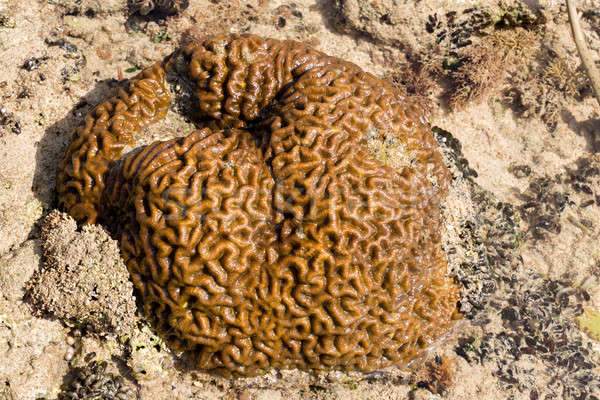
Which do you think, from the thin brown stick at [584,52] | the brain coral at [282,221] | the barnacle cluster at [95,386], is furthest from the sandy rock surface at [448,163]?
the brain coral at [282,221]

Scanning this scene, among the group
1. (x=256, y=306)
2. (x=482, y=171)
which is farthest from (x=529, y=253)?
(x=256, y=306)

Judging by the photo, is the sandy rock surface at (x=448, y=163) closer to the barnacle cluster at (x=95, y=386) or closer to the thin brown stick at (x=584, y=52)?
the barnacle cluster at (x=95, y=386)

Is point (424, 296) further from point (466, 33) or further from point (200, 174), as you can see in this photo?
point (466, 33)

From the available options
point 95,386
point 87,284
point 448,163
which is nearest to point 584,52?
point 448,163

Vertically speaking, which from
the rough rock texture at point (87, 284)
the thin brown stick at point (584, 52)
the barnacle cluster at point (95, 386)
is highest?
the thin brown stick at point (584, 52)

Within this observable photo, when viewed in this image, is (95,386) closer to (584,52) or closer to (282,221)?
(282,221)

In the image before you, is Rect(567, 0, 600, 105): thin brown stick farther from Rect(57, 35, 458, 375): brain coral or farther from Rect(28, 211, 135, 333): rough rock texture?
Rect(28, 211, 135, 333): rough rock texture
